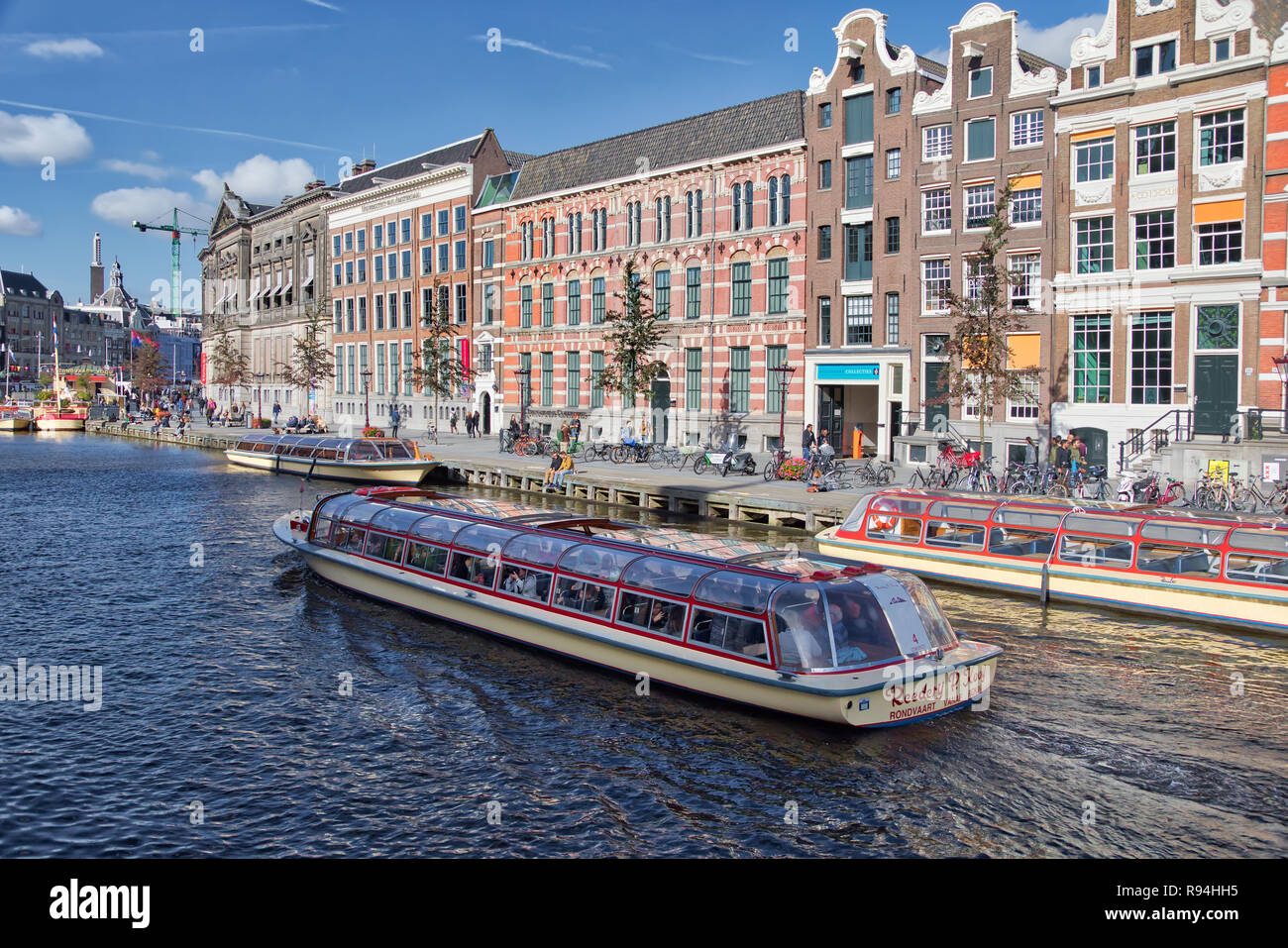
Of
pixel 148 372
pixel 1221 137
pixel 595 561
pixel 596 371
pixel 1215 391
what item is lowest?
pixel 595 561

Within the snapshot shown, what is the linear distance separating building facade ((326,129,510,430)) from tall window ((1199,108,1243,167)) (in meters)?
44.4

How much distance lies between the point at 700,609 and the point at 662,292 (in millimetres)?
40328

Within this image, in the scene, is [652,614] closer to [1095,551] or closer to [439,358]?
[1095,551]

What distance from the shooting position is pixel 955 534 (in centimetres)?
2583

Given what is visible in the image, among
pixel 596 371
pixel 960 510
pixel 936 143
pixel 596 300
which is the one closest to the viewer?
pixel 960 510

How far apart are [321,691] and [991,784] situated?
10541mm

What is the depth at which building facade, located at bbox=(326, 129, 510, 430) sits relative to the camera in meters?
71.3

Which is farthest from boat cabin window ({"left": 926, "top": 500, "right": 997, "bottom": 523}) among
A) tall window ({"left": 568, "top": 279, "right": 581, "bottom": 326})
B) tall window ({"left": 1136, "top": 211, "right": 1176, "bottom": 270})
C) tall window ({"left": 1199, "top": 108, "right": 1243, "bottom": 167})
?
tall window ({"left": 568, "top": 279, "right": 581, "bottom": 326})

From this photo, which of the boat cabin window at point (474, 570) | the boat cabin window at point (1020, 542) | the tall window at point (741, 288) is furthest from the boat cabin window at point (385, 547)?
the tall window at point (741, 288)

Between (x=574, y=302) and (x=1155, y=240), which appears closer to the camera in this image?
(x=1155, y=240)

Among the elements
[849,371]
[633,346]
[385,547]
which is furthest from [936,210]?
[385,547]

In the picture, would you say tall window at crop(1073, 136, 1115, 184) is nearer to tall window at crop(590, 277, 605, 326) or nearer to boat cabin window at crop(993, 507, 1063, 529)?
boat cabin window at crop(993, 507, 1063, 529)
